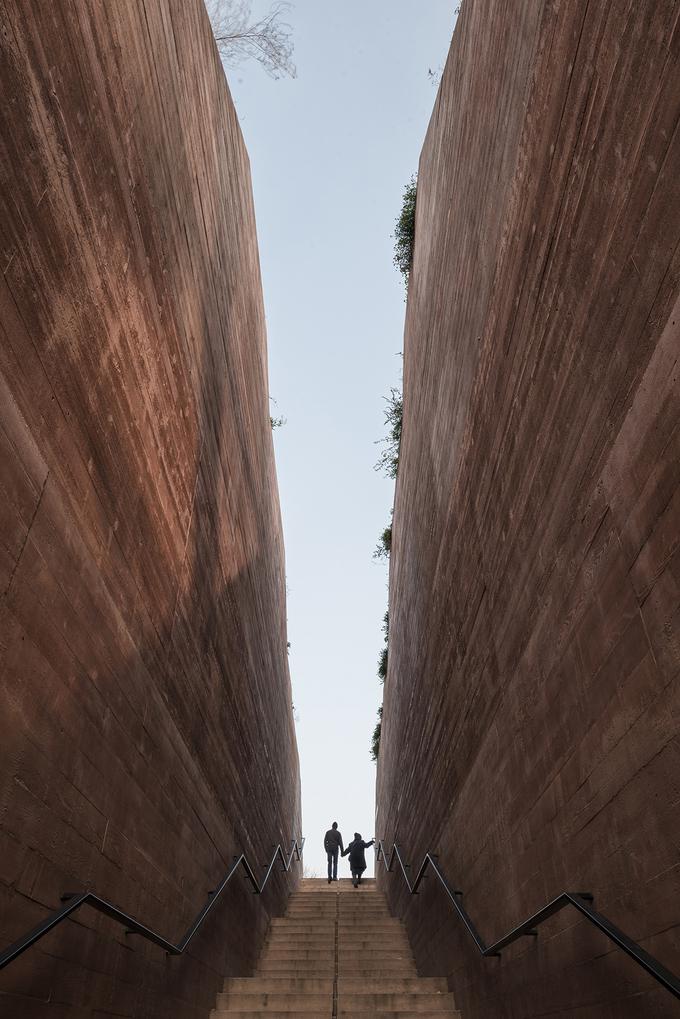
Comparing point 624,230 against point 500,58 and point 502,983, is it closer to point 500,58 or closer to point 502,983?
point 500,58

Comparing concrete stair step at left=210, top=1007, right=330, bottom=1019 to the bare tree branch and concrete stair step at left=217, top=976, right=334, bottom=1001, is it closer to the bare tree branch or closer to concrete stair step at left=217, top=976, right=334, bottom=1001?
concrete stair step at left=217, top=976, right=334, bottom=1001

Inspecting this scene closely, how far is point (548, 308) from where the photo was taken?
3498 millimetres

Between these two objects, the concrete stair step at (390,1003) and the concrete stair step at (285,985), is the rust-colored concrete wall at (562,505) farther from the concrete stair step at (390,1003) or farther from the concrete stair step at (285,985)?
the concrete stair step at (285,985)

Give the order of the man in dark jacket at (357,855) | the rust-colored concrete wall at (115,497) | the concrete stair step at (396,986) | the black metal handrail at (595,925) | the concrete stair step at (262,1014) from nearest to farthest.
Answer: the black metal handrail at (595,925)
the rust-colored concrete wall at (115,497)
the concrete stair step at (262,1014)
the concrete stair step at (396,986)
the man in dark jacket at (357,855)

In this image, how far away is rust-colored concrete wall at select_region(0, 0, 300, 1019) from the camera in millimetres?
2412

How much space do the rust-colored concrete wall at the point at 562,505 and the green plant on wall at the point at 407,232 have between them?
359 centimetres

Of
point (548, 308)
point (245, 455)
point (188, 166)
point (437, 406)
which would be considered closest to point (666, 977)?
point (548, 308)

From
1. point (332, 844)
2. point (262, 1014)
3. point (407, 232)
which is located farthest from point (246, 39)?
point (332, 844)

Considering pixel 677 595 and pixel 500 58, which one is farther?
pixel 500 58

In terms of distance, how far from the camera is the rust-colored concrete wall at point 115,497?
2412 mm

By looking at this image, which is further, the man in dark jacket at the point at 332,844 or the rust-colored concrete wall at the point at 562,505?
the man in dark jacket at the point at 332,844

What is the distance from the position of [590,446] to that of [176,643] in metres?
Answer: 2.85

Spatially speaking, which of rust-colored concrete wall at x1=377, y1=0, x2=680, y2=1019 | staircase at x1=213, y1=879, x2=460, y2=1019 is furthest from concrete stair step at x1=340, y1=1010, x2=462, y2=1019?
rust-colored concrete wall at x1=377, y1=0, x2=680, y2=1019

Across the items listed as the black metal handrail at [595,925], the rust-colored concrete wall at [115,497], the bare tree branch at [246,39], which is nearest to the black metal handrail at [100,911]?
the rust-colored concrete wall at [115,497]
